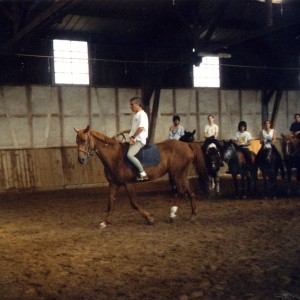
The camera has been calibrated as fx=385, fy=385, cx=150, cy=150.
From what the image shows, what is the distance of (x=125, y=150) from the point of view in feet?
24.3

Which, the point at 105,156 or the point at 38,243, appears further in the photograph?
the point at 105,156

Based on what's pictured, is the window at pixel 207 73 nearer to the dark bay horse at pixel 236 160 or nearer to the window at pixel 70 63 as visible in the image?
the window at pixel 70 63

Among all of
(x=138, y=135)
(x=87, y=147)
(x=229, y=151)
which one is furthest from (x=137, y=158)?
(x=229, y=151)

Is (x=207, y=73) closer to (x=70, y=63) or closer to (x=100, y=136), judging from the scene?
(x=70, y=63)

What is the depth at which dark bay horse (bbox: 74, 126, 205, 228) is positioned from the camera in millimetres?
7051

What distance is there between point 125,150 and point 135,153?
0.28 meters

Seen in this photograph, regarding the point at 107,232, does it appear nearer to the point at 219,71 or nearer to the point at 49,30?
the point at 49,30

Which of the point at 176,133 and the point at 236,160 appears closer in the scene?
the point at 236,160

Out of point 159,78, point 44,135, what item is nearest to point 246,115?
point 159,78

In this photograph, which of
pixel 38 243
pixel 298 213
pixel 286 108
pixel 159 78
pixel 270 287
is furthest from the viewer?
pixel 286 108

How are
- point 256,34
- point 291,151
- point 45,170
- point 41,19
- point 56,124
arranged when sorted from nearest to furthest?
1. point 41,19
2. point 291,151
3. point 256,34
4. point 45,170
5. point 56,124

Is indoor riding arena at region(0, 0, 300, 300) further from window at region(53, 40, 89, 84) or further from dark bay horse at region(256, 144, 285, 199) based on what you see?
dark bay horse at region(256, 144, 285, 199)

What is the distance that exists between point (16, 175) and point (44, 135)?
5.43 feet

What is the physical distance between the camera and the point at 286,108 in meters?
17.8
